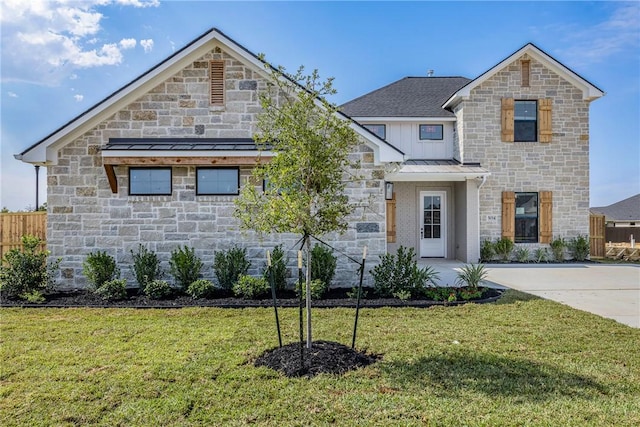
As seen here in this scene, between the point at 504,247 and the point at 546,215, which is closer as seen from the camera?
the point at 504,247

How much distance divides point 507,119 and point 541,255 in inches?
191

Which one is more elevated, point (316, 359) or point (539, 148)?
point (539, 148)

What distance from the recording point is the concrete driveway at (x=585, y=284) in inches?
275

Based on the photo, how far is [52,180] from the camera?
8.38 meters

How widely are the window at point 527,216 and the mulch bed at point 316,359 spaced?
1093 centimetres

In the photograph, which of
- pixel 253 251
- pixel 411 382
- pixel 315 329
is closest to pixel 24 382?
pixel 315 329

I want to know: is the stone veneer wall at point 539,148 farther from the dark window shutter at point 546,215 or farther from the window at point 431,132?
the window at point 431,132

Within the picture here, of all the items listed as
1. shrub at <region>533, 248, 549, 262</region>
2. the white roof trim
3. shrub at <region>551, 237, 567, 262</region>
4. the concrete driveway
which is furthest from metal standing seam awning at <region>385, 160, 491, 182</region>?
shrub at <region>551, 237, 567, 262</region>

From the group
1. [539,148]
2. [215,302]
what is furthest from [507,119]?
[215,302]

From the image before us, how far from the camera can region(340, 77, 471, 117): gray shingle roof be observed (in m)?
14.7

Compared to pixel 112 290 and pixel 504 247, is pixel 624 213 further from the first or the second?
pixel 112 290

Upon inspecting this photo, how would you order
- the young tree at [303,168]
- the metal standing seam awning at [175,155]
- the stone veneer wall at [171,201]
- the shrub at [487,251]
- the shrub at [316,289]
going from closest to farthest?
the young tree at [303,168] < the shrub at [316,289] < the metal standing seam awning at [175,155] < the stone veneer wall at [171,201] < the shrub at [487,251]

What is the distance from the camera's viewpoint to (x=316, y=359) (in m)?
4.31

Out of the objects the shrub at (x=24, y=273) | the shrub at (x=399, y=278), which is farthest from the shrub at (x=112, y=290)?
the shrub at (x=399, y=278)
